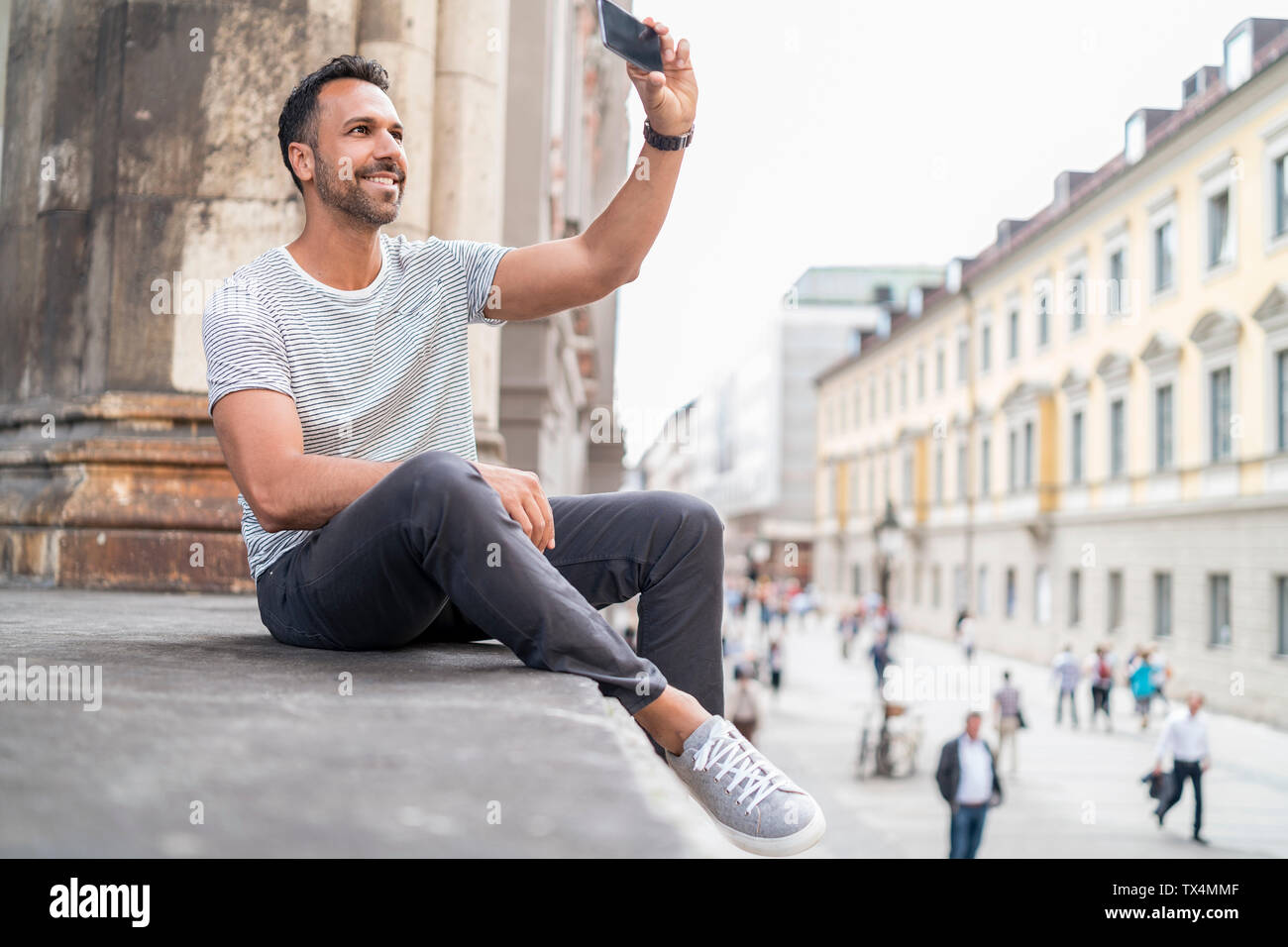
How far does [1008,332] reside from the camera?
38.2 m

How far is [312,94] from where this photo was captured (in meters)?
3.08

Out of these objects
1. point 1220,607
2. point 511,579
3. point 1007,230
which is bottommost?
point 1220,607

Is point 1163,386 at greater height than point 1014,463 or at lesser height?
greater

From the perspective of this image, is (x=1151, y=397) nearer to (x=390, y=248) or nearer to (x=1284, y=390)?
(x=1284, y=390)

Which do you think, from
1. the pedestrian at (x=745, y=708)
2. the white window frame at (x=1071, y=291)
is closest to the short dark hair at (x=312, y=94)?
the pedestrian at (x=745, y=708)

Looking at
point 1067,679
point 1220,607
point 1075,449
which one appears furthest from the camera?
point 1075,449

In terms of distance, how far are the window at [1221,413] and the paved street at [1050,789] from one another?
499 cm

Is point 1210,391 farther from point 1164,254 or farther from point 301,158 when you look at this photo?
point 301,158

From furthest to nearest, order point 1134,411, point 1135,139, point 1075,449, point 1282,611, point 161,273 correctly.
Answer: point 1075,449, point 1134,411, point 1135,139, point 1282,611, point 161,273

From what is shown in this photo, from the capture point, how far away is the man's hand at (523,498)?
97.7 inches

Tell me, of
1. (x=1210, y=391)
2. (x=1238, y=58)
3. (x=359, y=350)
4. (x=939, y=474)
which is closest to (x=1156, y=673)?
(x=1210, y=391)

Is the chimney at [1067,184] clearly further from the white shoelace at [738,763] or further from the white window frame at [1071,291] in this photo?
the white shoelace at [738,763]

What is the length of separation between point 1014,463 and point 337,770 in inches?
1474

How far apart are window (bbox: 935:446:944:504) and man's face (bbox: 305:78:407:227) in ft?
140
